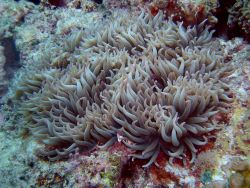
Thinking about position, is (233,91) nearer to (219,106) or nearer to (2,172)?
(219,106)

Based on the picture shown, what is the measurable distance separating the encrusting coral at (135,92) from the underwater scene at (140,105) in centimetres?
1

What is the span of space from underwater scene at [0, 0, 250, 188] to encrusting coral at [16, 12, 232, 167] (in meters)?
0.01

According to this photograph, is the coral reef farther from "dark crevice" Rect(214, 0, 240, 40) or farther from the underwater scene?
"dark crevice" Rect(214, 0, 240, 40)

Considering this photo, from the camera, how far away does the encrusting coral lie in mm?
3217

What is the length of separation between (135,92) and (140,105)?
282 millimetres

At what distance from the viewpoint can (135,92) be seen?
3539mm

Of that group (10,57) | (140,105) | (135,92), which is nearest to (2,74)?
(10,57)

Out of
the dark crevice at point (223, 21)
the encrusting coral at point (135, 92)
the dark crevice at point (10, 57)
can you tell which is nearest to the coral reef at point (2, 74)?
the dark crevice at point (10, 57)

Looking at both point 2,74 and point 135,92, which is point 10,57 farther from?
point 135,92

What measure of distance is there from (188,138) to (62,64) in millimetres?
2459

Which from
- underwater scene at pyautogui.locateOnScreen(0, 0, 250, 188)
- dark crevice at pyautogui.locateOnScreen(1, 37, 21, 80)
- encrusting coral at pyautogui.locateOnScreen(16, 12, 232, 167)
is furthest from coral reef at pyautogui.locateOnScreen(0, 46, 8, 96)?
encrusting coral at pyautogui.locateOnScreen(16, 12, 232, 167)

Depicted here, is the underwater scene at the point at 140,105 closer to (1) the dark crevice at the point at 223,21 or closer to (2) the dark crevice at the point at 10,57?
(1) the dark crevice at the point at 223,21

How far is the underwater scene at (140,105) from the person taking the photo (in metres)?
3.15

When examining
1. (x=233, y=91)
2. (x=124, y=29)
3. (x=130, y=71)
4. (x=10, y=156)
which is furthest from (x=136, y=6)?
(x=10, y=156)
